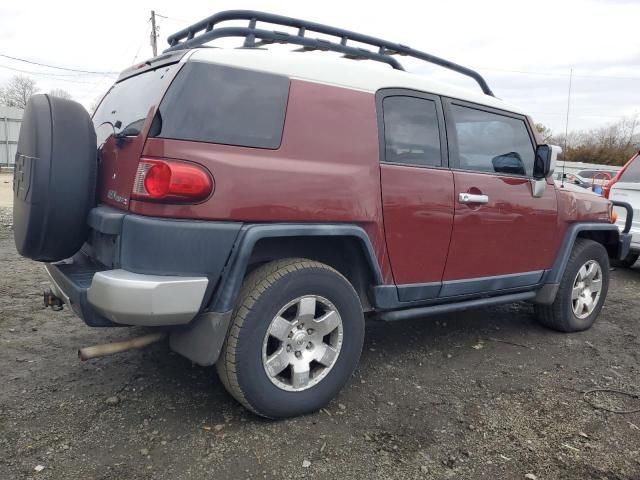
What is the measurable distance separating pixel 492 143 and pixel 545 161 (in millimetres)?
471

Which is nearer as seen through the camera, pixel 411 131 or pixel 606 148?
pixel 411 131

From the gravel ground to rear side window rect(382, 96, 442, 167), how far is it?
4.63 ft

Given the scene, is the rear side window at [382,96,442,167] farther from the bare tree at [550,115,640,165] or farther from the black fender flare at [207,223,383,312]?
the bare tree at [550,115,640,165]

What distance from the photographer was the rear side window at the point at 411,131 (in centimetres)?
300

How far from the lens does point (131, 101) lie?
110 inches

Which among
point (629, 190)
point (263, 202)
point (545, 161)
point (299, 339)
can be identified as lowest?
point (299, 339)

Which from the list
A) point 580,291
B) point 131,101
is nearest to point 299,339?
point 131,101

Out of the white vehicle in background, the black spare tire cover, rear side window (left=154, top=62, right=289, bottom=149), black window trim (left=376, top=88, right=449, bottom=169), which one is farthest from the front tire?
the white vehicle in background

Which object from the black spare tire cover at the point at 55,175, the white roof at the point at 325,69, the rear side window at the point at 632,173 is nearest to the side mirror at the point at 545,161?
A: the white roof at the point at 325,69

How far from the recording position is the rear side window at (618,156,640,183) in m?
7.30

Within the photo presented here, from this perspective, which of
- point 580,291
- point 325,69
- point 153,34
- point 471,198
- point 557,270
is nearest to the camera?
point 325,69

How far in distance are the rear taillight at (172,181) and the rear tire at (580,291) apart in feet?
10.6

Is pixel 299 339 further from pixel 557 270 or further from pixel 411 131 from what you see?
pixel 557 270

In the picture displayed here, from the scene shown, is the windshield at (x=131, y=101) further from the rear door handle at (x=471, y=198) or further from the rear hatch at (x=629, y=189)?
the rear hatch at (x=629, y=189)
